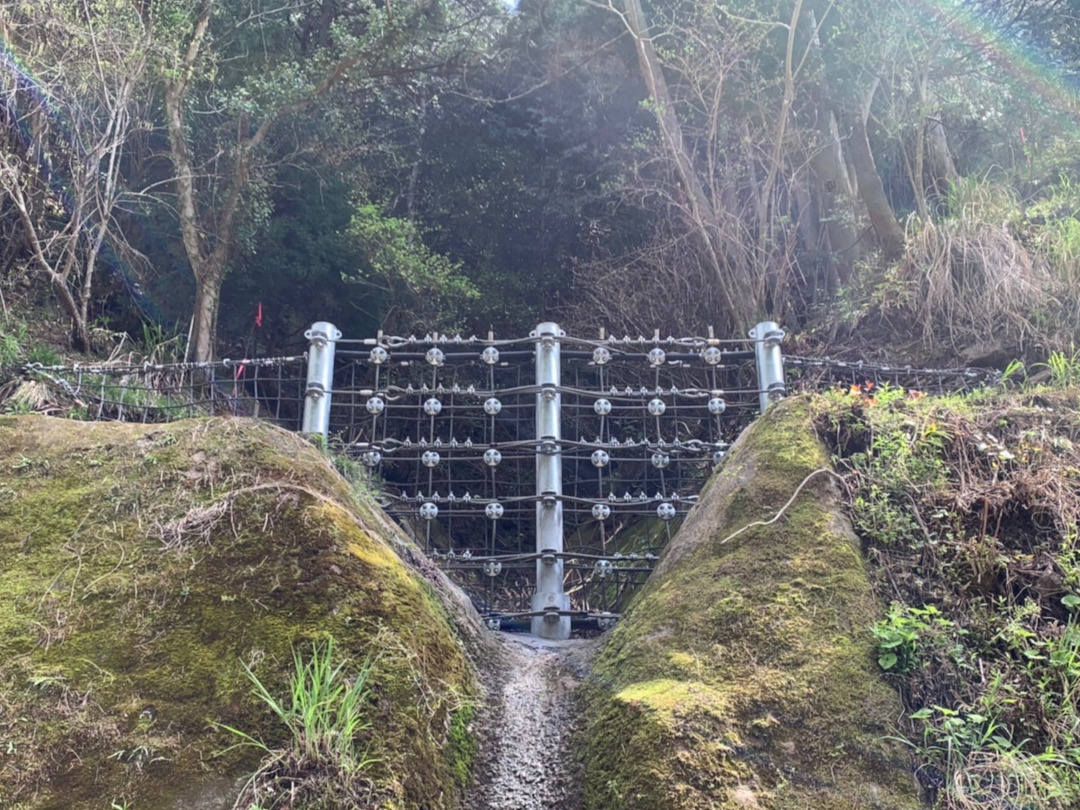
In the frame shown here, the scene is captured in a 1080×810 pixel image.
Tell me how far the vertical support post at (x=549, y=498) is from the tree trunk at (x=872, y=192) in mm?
4046

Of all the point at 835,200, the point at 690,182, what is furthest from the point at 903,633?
the point at 835,200

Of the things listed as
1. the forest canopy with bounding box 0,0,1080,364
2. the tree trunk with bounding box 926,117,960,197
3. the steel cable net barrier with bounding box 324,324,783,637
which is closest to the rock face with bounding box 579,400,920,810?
the steel cable net barrier with bounding box 324,324,783,637

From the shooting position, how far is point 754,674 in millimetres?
3168

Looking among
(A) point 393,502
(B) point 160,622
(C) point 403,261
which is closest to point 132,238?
(C) point 403,261

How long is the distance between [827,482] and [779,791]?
156 cm

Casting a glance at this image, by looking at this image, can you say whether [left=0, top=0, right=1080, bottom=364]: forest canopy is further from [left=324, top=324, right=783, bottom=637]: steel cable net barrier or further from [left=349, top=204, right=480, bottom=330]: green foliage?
[left=324, top=324, right=783, bottom=637]: steel cable net barrier

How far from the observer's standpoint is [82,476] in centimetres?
384

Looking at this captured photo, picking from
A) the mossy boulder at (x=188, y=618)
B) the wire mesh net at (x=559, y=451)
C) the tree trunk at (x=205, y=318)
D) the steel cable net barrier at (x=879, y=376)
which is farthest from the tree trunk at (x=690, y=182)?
the mossy boulder at (x=188, y=618)

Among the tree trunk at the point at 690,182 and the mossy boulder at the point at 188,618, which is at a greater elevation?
the tree trunk at the point at 690,182

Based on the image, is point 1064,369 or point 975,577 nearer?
point 975,577

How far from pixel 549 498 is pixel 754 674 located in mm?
2436

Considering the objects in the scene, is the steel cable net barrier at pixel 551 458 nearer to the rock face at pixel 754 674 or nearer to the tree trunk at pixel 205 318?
the rock face at pixel 754 674

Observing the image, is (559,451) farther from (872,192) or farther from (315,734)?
(872,192)

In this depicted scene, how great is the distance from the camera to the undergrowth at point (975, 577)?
2924 mm
